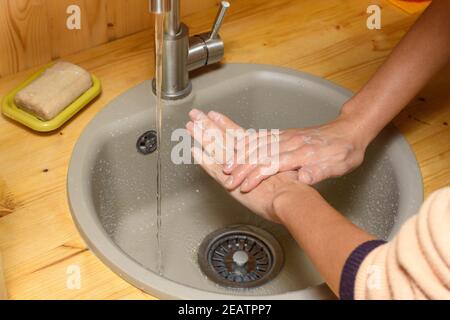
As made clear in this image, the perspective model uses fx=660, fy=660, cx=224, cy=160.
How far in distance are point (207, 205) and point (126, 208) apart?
6.2 inches

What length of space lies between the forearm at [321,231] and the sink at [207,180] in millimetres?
125

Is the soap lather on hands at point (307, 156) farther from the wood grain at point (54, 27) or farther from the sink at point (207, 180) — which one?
the wood grain at point (54, 27)

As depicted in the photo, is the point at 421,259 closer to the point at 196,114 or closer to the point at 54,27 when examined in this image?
the point at 196,114

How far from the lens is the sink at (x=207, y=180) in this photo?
99 centimetres

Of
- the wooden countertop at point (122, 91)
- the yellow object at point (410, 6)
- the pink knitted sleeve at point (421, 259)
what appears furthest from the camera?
the yellow object at point (410, 6)

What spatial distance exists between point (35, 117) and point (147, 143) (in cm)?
18

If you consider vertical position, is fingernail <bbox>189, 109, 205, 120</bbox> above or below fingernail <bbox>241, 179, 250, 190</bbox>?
above

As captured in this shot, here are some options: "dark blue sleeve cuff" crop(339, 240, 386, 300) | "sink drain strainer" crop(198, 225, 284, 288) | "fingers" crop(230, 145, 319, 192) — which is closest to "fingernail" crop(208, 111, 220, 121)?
"fingers" crop(230, 145, 319, 192)

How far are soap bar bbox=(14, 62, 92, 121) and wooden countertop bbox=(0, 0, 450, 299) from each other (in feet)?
0.12

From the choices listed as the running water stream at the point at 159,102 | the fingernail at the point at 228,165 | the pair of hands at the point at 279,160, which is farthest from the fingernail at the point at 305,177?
the running water stream at the point at 159,102

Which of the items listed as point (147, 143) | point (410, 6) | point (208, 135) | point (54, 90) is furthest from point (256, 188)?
point (410, 6)

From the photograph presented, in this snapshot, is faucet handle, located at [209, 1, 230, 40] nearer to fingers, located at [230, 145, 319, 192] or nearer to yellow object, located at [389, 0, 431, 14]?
fingers, located at [230, 145, 319, 192]

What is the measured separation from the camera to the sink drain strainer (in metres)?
1.09

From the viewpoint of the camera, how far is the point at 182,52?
1.03 metres
